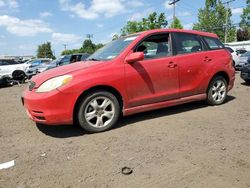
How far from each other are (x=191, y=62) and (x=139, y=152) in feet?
9.00

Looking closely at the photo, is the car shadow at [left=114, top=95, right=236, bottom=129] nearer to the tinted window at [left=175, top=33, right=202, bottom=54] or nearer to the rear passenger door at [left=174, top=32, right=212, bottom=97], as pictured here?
the rear passenger door at [left=174, top=32, right=212, bottom=97]

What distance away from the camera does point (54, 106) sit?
15.4 feet

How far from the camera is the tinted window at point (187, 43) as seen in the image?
6039mm

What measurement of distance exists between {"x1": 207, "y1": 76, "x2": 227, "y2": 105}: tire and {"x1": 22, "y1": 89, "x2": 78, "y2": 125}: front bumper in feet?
10.7

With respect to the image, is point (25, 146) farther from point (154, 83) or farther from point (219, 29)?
point (219, 29)

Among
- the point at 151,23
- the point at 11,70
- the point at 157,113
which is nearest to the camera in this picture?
the point at 157,113

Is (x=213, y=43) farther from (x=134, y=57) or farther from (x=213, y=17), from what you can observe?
(x=213, y=17)

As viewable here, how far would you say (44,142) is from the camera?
4656mm

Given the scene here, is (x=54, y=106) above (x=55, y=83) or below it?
below

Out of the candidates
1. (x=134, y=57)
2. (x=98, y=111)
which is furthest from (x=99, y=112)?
(x=134, y=57)

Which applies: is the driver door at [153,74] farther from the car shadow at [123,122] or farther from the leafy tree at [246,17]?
the leafy tree at [246,17]

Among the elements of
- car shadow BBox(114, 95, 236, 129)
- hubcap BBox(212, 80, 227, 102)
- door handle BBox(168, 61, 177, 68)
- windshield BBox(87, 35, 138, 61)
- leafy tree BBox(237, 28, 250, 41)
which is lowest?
car shadow BBox(114, 95, 236, 129)

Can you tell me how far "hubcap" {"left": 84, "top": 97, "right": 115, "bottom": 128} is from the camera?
16.3ft

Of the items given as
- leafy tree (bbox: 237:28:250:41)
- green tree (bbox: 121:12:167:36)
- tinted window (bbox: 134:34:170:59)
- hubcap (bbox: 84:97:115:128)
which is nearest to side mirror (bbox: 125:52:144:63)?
tinted window (bbox: 134:34:170:59)
